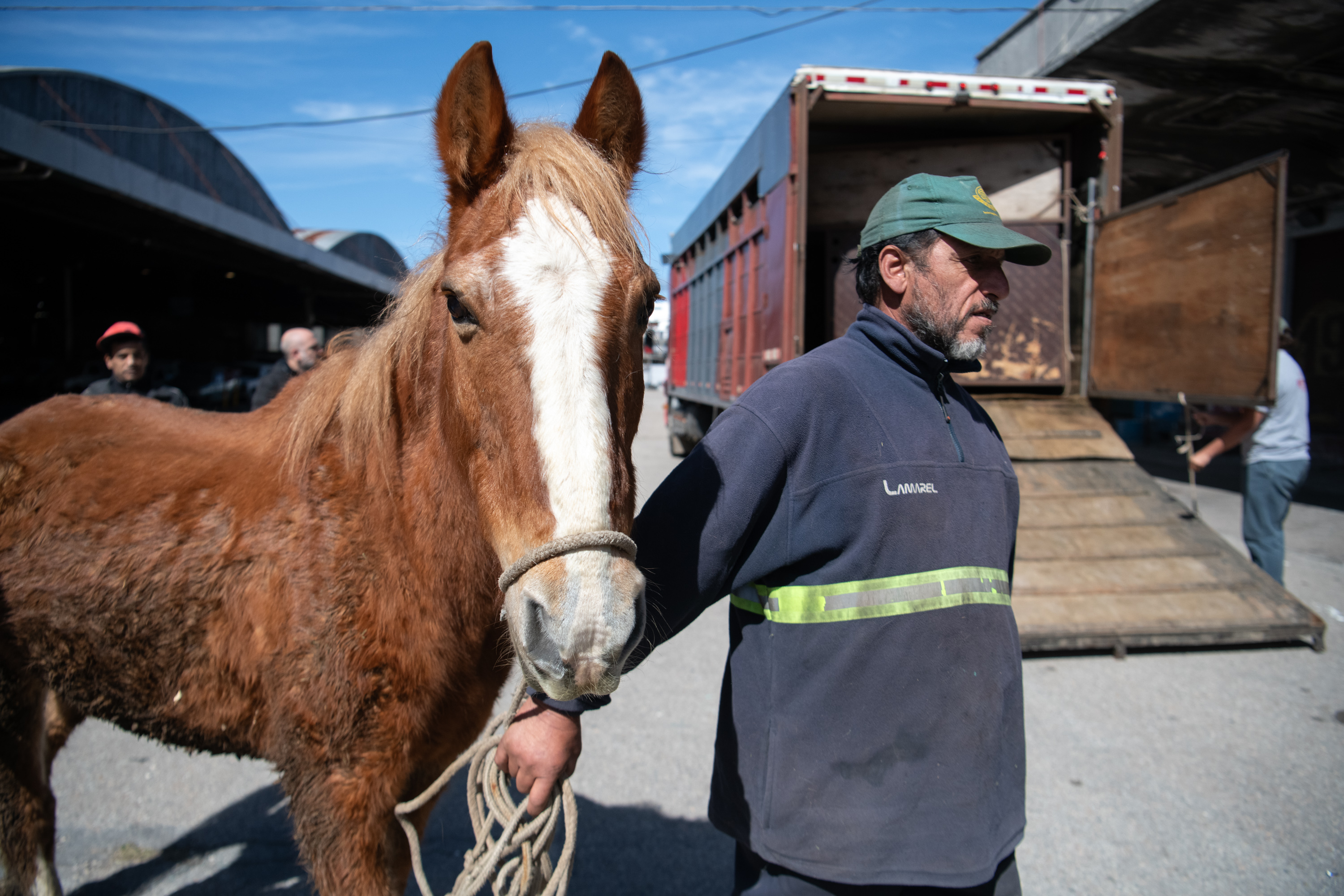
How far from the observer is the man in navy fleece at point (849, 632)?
1368mm

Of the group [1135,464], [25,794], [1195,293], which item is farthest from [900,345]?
[1135,464]

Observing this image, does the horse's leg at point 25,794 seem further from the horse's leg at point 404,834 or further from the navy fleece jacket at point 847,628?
the navy fleece jacket at point 847,628

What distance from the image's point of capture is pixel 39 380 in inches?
749

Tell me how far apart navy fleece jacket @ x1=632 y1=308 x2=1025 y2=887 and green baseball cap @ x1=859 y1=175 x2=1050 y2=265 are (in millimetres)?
386

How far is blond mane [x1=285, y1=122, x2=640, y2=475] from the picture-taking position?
1.36 metres

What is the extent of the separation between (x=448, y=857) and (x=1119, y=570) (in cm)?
427

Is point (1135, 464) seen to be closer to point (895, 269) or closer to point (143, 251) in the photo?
point (895, 269)

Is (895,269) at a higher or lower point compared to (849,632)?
higher

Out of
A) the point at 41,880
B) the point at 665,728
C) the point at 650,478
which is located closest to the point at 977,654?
the point at 665,728

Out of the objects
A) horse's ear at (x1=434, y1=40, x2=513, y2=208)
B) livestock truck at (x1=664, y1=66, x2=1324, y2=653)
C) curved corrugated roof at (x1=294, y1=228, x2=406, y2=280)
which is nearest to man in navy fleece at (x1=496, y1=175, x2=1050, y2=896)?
horse's ear at (x1=434, y1=40, x2=513, y2=208)

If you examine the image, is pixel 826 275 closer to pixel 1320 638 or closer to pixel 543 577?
pixel 1320 638

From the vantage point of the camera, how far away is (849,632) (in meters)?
1.41

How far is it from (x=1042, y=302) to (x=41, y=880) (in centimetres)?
701

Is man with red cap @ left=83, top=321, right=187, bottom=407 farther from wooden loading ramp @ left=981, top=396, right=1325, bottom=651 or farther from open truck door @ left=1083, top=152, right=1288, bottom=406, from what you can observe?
open truck door @ left=1083, top=152, right=1288, bottom=406
